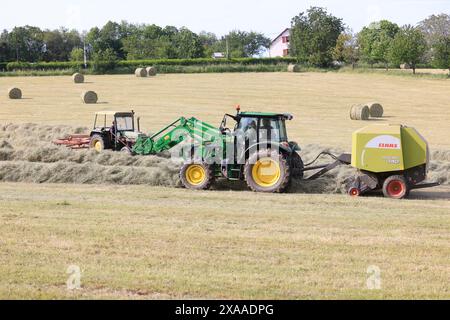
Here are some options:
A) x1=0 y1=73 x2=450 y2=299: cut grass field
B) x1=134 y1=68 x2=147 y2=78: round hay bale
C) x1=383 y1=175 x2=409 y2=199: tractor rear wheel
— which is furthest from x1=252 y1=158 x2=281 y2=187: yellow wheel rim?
x1=134 y1=68 x2=147 y2=78: round hay bale

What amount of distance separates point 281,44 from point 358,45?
1510 inches

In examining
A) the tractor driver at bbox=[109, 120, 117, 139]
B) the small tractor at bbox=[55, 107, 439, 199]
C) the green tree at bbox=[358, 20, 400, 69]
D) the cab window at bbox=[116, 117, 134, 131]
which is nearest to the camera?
the small tractor at bbox=[55, 107, 439, 199]

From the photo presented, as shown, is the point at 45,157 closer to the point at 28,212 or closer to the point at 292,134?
the point at 28,212

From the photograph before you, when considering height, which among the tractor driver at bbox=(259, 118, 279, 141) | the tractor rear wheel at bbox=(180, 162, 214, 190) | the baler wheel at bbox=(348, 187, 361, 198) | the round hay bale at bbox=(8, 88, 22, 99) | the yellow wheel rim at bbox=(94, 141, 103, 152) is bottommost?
the baler wheel at bbox=(348, 187, 361, 198)

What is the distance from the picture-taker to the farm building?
430ft

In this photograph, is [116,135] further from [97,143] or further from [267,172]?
[267,172]

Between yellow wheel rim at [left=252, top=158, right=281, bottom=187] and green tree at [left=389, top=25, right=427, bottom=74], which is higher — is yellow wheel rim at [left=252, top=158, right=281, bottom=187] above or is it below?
below

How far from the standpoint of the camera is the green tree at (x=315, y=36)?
78500mm

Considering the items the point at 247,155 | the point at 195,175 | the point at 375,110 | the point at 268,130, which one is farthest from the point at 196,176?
the point at 375,110

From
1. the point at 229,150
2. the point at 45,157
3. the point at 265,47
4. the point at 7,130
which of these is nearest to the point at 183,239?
the point at 229,150

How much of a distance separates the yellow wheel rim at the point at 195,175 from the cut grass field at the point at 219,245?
720 millimetres

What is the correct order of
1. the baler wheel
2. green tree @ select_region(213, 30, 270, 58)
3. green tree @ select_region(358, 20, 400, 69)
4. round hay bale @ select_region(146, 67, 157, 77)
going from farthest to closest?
green tree @ select_region(213, 30, 270, 58), green tree @ select_region(358, 20, 400, 69), round hay bale @ select_region(146, 67, 157, 77), the baler wheel

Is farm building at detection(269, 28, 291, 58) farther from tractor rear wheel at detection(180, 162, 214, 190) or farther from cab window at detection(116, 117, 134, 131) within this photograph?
tractor rear wheel at detection(180, 162, 214, 190)

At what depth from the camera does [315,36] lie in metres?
81.2
